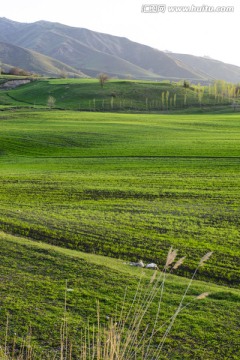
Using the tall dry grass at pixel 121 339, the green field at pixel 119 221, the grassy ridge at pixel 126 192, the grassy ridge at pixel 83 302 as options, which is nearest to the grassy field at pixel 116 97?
the grassy ridge at pixel 126 192

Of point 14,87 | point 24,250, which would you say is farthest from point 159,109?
point 24,250

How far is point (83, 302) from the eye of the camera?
13.4 meters

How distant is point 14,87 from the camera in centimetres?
18075

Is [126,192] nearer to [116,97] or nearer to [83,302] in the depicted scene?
[83,302]

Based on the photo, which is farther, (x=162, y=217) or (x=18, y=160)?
(x=18, y=160)

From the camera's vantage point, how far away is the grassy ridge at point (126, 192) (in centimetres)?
2075

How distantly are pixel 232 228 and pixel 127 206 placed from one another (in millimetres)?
7815

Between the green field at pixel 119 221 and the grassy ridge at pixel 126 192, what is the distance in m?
0.08

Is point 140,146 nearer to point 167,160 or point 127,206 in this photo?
point 167,160

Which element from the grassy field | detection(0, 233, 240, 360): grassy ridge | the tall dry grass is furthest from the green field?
the grassy field

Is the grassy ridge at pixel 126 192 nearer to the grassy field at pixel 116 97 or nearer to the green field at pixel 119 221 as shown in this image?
the green field at pixel 119 221

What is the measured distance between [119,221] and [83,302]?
36.3 ft

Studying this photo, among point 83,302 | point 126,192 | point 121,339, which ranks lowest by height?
point 121,339

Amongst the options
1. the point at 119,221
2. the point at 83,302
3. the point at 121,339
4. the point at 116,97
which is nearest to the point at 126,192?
the point at 119,221
